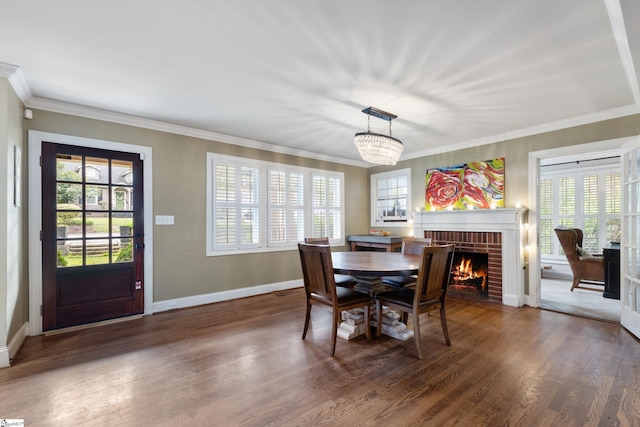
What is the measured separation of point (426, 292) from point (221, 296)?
2.90 metres

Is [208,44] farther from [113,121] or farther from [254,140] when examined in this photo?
[254,140]

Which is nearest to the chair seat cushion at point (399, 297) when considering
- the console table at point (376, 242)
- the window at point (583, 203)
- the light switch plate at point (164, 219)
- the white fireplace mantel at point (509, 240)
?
the white fireplace mantel at point (509, 240)

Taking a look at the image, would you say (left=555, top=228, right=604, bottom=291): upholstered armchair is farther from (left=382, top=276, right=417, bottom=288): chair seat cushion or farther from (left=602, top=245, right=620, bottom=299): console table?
(left=382, top=276, right=417, bottom=288): chair seat cushion

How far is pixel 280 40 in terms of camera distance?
2.03m

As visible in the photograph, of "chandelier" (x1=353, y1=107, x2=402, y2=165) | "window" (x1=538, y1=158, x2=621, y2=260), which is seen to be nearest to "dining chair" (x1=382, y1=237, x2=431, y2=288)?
"chandelier" (x1=353, y1=107, x2=402, y2=165)

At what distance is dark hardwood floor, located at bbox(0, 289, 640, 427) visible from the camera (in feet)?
5.75

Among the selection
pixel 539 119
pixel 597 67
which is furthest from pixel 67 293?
pixel 539 119

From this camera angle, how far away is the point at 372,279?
312 cm

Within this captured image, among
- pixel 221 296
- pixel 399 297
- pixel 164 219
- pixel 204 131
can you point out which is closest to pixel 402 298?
pixel 399 297

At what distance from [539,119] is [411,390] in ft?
11.3

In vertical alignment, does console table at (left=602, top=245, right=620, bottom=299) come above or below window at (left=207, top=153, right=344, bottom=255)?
below

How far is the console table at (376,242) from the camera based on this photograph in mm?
5141

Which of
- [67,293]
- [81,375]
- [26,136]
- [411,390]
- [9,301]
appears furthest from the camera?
[67,293]

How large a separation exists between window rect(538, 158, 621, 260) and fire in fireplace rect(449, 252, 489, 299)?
166 centimetres
